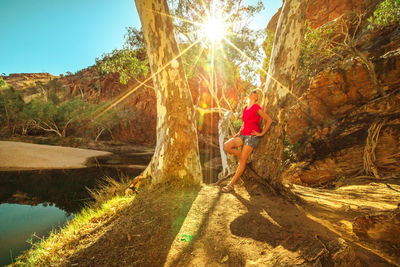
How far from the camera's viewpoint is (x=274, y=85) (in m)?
3.37

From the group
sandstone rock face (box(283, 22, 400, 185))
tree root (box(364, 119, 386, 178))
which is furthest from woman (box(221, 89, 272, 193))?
tree root (box(364, 119, 386, 178))

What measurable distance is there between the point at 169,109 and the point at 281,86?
91.9 inches

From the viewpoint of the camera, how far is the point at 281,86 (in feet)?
10.8

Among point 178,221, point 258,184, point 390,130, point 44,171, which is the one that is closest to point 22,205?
point 44,171

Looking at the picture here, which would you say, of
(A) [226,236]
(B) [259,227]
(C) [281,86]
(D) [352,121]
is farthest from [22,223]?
(D) [352,121]

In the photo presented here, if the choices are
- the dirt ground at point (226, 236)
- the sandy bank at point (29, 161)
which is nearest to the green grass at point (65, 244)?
the dirt ground at point (226, 236)

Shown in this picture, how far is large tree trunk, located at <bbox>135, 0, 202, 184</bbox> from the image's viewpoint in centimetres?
365

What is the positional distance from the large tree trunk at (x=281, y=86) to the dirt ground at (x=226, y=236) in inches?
21.1

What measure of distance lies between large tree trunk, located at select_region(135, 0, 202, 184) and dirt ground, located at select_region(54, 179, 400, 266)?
697 millimetres

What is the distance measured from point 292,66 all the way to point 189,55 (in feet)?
25.5

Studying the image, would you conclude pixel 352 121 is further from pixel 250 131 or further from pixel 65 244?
pixel 65 244

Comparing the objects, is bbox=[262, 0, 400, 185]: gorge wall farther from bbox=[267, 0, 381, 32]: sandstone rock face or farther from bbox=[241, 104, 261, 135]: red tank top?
bbox=[267, 0, 381, 32]: sandstone rock face

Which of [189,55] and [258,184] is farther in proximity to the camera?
[189,55]

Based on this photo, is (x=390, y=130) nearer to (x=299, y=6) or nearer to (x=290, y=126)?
(x=290, y=126)
